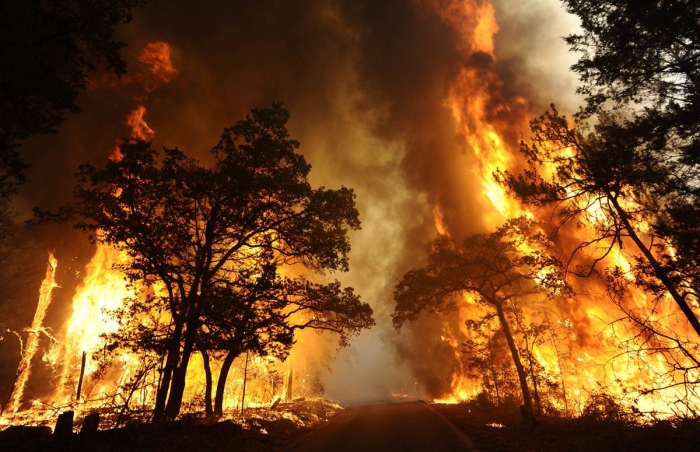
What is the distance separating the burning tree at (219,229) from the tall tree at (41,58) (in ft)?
13.5

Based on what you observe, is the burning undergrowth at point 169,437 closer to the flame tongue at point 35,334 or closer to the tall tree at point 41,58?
the tall tree at point 41,58

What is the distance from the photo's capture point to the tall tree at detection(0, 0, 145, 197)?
6477mm

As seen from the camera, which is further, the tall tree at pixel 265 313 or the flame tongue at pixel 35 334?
the flame tongue at pixel 35 334

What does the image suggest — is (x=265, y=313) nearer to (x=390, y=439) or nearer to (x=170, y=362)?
(x=170, y=362)

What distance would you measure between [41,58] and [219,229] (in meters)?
7.55

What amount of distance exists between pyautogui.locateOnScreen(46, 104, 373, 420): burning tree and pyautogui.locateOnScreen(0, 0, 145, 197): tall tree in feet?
13.5

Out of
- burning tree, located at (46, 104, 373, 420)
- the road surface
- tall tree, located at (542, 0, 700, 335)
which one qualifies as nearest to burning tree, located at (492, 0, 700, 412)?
tall tree, located at (542, 0, 700, 335)

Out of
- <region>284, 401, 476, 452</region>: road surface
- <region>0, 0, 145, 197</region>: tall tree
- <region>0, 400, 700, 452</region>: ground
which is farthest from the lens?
<region>284, 401, 476, 452</region>: road surface

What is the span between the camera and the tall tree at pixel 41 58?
648cm

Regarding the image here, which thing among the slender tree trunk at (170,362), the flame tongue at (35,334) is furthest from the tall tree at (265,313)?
the flame tongue at (35,334)

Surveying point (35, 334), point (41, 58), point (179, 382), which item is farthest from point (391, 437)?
point (35, 334)

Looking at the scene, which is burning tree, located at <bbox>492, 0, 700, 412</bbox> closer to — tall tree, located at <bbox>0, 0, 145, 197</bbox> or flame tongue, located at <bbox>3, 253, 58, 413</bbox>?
tall tree, located at <bbox>0, 0, 145, 197</bbox>

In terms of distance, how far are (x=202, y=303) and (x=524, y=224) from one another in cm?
1714

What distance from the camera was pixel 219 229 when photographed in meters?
13.5
